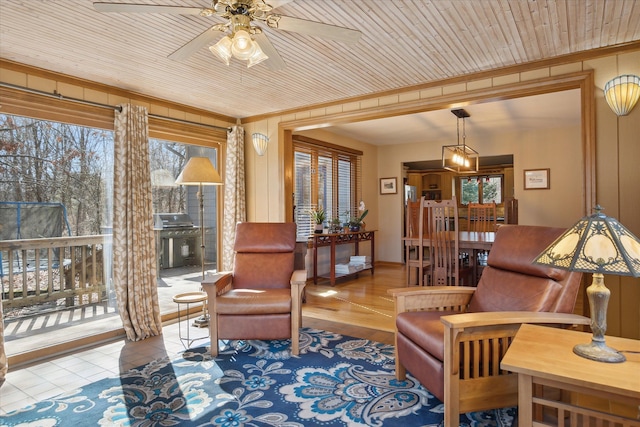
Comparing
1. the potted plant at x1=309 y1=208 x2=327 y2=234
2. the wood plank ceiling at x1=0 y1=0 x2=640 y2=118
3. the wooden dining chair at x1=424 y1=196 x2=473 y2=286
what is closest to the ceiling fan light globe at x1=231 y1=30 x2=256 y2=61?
the wood plank ceiling at x1=0 y1=0 x2=640 y2=118

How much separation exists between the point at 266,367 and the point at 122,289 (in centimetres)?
176

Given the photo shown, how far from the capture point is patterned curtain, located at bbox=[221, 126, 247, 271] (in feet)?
16.4

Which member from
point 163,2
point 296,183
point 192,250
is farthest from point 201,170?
point 296,183

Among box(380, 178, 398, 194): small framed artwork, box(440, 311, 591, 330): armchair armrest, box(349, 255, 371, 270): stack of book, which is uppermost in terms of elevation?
box(380, 178, 398, 194): small framed artwork

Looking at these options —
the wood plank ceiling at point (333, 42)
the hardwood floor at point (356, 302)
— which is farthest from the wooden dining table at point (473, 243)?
the wood plank ceiling at point (333, 42)

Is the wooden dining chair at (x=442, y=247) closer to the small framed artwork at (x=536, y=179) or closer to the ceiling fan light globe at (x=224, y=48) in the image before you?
the ceiling fan light globe at (x=224, y=48)

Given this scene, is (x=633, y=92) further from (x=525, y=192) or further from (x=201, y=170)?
(x=525, y=192)

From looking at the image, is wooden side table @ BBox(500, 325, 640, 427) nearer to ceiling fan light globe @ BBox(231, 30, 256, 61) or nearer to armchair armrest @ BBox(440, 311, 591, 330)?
armchair armrest @ BBox(440, 311, 591, 330)

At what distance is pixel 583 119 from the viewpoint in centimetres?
310

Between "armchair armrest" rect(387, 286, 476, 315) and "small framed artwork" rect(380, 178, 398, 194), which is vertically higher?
"small framed artwork" rect(380, 178, 398, 194)

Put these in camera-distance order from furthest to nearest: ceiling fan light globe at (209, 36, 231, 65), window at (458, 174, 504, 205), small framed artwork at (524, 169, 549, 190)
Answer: window at (458, 174, 504, 205) < small framed artwork at (524, 169, 549, 190) < ceiling fan light globe at (209, 36, 231, 65)

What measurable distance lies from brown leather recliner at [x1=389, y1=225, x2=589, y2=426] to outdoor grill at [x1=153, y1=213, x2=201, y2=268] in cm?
290

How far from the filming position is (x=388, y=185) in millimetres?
8156

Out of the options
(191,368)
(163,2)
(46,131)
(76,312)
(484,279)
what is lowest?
(191,368)
